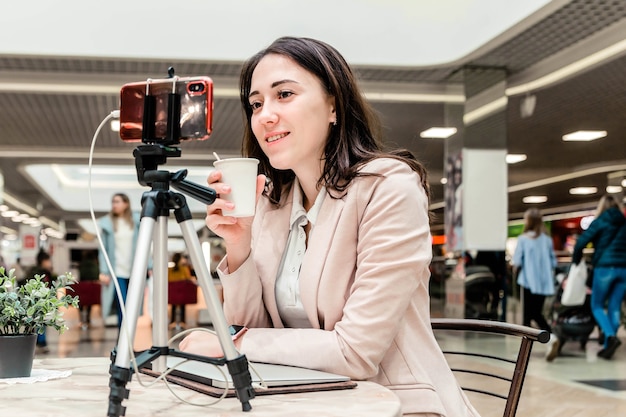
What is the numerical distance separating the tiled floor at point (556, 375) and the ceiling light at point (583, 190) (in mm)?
3945

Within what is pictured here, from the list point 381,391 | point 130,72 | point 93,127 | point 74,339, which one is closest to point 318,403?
point 381,391

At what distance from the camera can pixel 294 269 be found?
1431 millimetres

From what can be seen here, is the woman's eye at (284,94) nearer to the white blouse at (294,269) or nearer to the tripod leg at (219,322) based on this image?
the white blouse at (294,269)

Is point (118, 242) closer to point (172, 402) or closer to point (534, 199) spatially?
point (172, 402)

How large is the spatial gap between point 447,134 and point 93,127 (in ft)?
16.8

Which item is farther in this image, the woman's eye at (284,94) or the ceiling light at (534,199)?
the ceiling light at (534,199)

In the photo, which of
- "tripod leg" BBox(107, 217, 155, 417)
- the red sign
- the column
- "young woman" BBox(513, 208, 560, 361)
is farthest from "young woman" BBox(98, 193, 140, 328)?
"tripod leg" BBox(107, 217, 155, 417)

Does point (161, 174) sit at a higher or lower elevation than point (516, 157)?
lower

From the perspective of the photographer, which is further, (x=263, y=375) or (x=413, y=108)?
(x=413, y=108)

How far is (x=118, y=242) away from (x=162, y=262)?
286 inches

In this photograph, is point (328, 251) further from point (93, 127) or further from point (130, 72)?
point (93, 127)

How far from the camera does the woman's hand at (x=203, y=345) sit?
1195mm

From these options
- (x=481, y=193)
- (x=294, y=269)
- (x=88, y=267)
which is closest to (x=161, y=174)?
(x=294, y=269)

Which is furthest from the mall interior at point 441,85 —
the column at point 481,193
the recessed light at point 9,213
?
the recessed light at point 9,213
